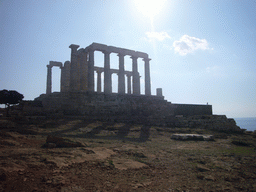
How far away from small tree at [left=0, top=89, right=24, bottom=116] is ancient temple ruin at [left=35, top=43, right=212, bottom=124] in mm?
2639

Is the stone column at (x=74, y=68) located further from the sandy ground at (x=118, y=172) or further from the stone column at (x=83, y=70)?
the sandy ground at (x=118, y=172)

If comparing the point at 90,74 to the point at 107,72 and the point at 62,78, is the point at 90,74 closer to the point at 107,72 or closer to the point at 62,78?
the point at 107,72

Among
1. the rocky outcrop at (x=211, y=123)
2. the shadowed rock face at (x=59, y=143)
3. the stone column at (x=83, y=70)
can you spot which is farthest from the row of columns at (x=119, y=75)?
the shadowed rock face at (x=59, y=143)

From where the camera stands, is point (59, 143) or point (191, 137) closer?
point (59, 143)

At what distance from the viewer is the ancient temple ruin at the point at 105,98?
22.0 m

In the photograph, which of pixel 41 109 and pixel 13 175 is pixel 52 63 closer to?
pixel 41 109

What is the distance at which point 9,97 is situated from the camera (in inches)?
813

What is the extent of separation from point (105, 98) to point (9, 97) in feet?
36.1

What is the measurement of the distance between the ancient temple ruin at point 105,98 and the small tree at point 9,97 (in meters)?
2.64

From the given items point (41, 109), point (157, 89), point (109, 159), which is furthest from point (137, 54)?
point (109, 159)

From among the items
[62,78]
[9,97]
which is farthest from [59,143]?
[62,78]

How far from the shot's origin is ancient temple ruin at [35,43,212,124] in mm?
22031

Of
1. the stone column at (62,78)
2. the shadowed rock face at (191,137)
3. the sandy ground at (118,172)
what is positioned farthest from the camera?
the stone column at (62,78)

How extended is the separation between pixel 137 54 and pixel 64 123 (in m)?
18.0
